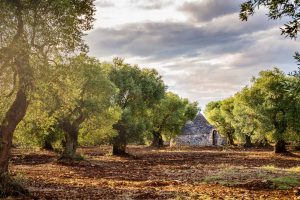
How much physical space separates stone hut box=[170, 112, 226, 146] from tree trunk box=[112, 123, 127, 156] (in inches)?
2724

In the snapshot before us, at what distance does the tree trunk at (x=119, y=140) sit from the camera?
58.2 meters

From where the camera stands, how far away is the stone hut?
130312 millimetres

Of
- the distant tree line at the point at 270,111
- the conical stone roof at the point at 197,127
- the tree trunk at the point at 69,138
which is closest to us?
the tree trunk at the point at 69,138

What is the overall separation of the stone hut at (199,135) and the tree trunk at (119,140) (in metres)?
69.2

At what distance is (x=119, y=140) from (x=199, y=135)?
248 ft

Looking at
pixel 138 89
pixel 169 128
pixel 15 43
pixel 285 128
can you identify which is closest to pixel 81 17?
pixel 15 43

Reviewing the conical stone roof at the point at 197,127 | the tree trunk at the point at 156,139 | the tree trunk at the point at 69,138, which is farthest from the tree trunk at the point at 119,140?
the conical stone roof at the point at 197,127

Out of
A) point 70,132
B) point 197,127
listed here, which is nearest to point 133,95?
point 70,132

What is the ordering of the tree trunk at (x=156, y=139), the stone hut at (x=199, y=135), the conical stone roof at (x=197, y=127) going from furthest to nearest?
the conical stone roof at (x=197, y=127)
the stone hut at (x=199, y=135)
the tree trunk at (x=156, y=139)

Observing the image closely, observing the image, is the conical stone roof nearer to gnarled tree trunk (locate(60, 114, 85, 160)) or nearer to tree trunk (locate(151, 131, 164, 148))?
tree trunk (locate(151, 131, 164, 148))

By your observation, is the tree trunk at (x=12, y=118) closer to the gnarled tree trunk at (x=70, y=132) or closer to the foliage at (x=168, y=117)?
the gnarled tree trunk at (x=70, y=132)

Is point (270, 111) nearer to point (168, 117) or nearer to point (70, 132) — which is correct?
point (70, 132)

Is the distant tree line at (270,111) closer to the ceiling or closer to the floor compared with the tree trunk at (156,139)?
closer to the ceiling

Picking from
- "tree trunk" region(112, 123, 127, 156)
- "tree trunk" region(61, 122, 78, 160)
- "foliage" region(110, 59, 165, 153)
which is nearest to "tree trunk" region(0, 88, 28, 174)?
"tree trunk" region(61, 122, 78, 160)
